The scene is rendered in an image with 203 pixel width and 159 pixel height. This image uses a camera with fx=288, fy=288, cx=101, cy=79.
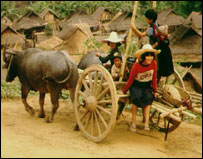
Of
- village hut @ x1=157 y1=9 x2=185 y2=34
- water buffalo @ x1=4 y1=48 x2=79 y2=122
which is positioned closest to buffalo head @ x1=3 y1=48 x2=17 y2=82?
water buffalo @ x1=4 y1=48 x2=79 y2=122

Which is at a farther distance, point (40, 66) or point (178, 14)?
point (178, 14)

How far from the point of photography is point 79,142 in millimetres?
5719

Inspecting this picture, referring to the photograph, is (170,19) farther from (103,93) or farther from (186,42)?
(103,93)

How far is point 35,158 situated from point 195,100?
2994 mm

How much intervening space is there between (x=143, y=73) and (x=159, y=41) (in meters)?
0.64

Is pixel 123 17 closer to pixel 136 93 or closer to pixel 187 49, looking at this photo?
pixel 187 49

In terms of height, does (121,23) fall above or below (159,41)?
above

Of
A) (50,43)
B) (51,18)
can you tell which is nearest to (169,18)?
(51,18)

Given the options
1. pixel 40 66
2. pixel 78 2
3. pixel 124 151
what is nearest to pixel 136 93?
pixel 124 151

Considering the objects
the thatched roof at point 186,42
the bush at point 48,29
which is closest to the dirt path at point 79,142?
the thatched roof at point 186,42

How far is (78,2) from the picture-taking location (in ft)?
102

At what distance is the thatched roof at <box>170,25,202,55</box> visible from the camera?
682 inches

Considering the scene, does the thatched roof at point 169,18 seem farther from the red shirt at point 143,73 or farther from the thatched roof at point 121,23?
the red shirt at point 143,73

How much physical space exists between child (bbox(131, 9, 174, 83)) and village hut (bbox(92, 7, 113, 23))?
23.3m
